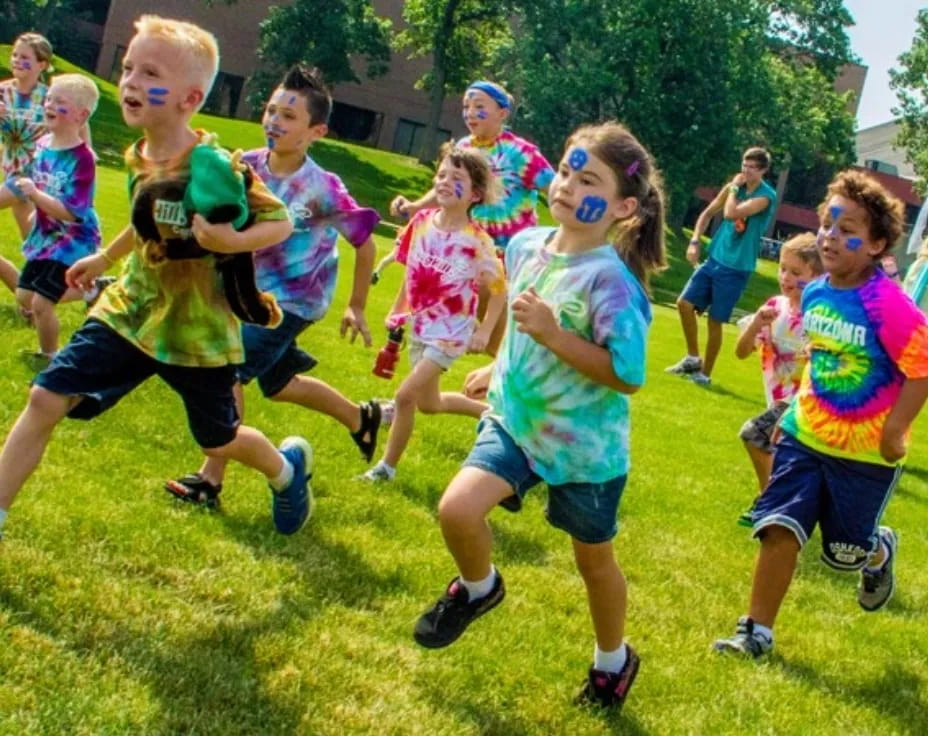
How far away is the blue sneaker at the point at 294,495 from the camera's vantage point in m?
5.31

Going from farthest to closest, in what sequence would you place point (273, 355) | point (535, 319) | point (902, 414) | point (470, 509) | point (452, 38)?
→ point (452, 38), point (273, 355), point (902, 414), point (470, 509), point (535, 319)

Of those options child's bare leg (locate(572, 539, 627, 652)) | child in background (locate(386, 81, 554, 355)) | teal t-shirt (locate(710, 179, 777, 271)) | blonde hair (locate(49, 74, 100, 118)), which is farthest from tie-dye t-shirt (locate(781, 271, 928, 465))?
teal t-shirt (locate(710, 179, 777, 271))

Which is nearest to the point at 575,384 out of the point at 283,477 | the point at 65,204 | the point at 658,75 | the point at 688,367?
the point at 283,477

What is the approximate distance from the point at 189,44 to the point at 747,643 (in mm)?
3224

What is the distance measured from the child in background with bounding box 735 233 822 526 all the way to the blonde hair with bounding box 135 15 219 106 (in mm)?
3125

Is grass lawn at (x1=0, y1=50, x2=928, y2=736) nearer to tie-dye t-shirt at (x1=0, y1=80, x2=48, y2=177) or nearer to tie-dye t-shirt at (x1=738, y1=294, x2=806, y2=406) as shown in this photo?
tie-dye t-shirt at (x1=738, y1=294, x2=806, y2=406)

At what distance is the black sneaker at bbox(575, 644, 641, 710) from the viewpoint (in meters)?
4.36

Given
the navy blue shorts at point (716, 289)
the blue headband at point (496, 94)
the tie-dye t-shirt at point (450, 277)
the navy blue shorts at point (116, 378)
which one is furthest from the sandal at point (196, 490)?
the navy blue shorts at point (716, 289)

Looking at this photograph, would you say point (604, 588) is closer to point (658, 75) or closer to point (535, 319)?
point (535, 319)

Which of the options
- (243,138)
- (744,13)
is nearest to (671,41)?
(744,13)

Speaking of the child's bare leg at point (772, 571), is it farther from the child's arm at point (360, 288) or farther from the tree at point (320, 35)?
the tree at point (320, 35)

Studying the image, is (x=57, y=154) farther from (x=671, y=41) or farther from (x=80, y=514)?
(x=671, y=41)

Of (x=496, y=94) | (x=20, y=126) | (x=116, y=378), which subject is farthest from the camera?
(x=20, y=126)

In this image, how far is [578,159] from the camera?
4262 mm
